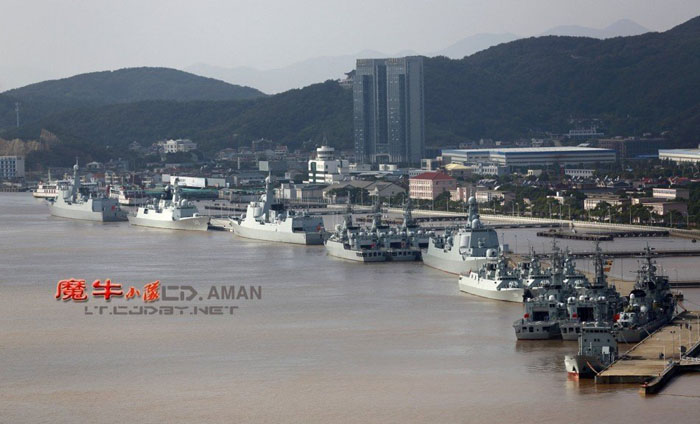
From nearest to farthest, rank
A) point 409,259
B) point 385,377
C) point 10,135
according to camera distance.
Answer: point 385,377, point 409,259, point 10,135

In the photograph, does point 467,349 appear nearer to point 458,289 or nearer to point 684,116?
point 458,289

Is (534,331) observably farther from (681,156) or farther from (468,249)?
(681,156)

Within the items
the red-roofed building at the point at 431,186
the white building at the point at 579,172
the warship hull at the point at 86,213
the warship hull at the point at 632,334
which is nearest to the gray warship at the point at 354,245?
the warship hull at the point at 632,334

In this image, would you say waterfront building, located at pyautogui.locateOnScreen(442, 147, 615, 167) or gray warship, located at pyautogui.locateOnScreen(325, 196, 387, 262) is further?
waterfront building, located at pyautogui.locateOnScreen(442, 147, 615, 167)

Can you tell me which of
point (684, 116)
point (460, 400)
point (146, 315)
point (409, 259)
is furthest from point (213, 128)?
point (460, 400)

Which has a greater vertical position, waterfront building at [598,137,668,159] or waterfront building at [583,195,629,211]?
waterfront building at [598,137,668,159]

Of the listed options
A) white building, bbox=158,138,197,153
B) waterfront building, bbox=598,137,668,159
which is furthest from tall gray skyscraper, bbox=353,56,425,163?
white building, bbox=158,138,197,153

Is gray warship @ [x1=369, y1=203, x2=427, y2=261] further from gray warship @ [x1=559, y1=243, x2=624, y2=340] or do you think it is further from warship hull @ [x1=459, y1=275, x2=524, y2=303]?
gray warship @ [x1=559, y1=243, x2=624, y2=340]
